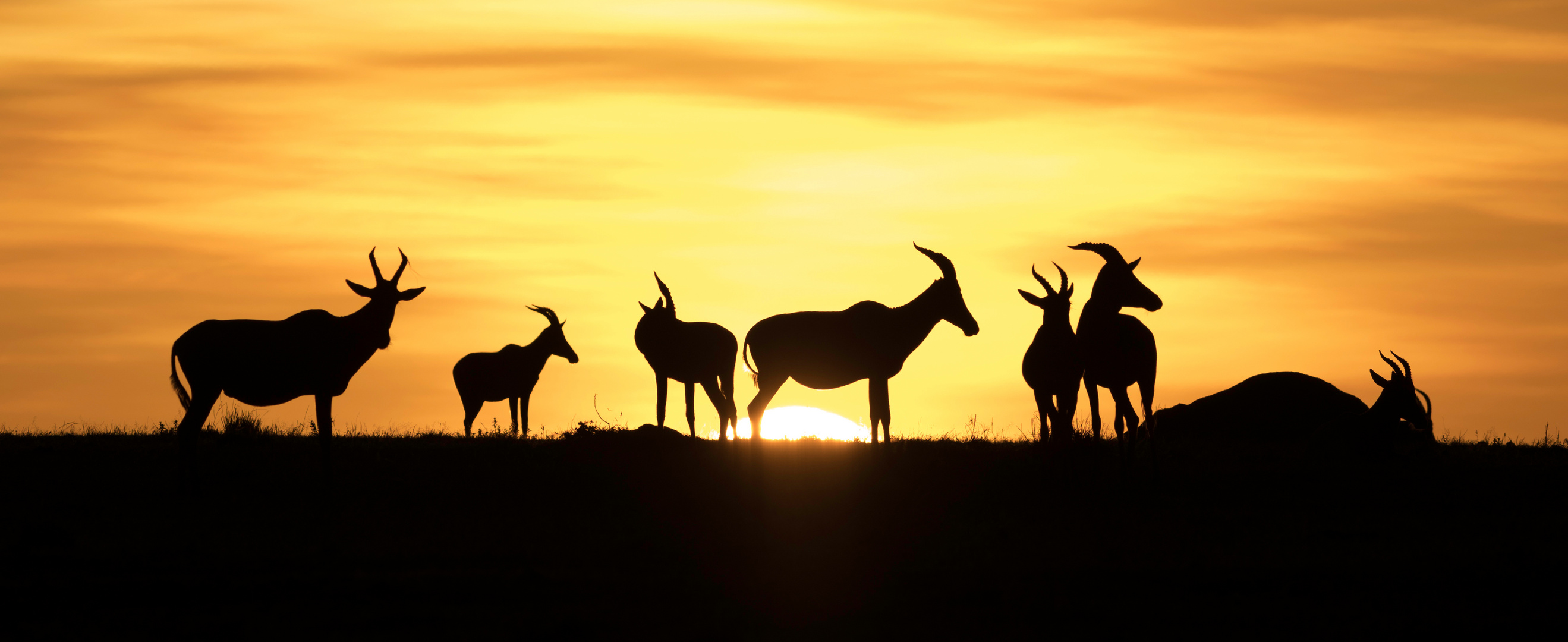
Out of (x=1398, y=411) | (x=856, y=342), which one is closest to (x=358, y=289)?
(x=856, y=342)

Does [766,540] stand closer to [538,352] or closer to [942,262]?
[942,262]

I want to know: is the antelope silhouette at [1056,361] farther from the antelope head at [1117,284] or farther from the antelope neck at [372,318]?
the antelope neck at [372,318]

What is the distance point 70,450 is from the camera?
19.4 metres

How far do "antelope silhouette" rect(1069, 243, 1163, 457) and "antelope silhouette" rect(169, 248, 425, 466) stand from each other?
8.50m

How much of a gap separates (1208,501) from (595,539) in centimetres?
722

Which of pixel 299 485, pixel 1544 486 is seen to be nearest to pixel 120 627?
pixel 299 485

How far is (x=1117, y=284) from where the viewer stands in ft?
61.0

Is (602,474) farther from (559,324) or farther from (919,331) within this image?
(559,324)

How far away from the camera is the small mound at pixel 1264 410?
24.4m

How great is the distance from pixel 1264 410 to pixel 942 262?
8218mm

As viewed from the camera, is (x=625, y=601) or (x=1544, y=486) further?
(x=1544, y=486)

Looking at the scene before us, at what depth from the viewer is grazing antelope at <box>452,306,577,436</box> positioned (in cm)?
2606

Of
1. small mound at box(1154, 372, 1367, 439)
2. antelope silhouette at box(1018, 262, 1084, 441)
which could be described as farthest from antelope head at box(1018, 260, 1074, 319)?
small mound at box(1154, 372, 1367, 439)

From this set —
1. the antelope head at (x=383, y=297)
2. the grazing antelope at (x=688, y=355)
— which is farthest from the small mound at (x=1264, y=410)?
the antelope head at (x=383, y=297)
